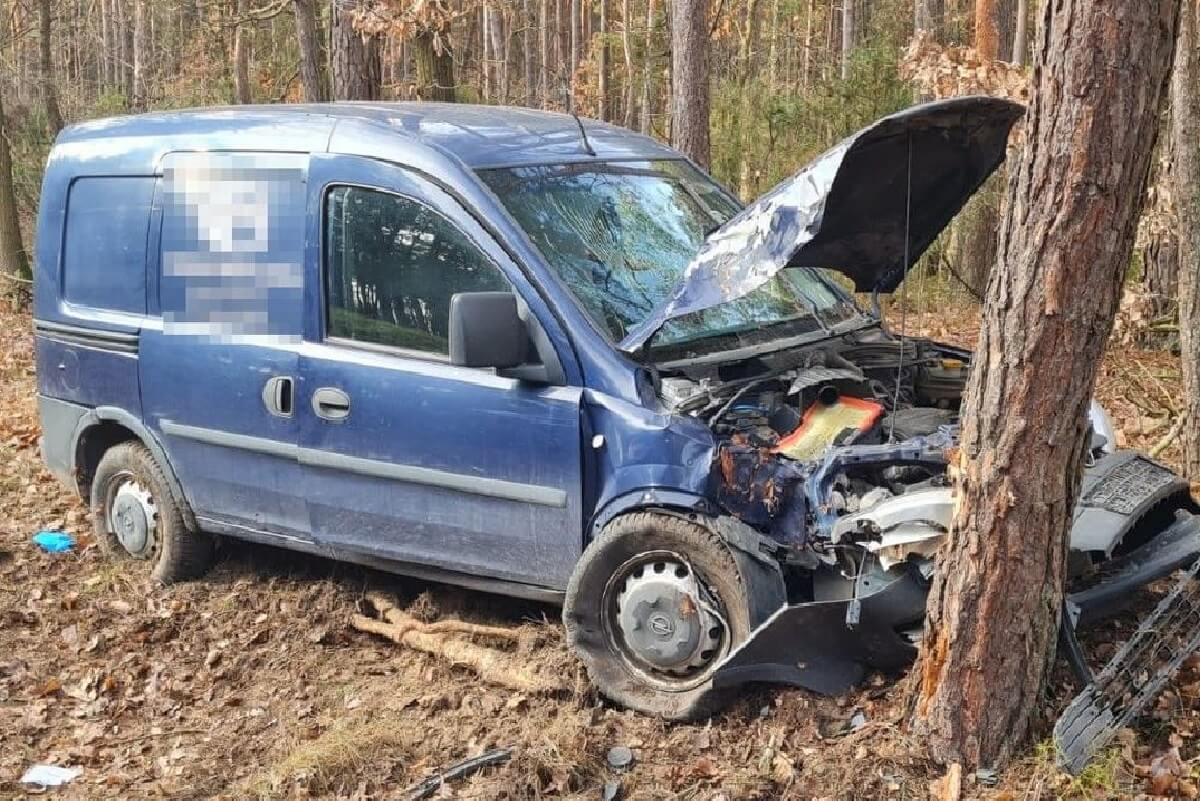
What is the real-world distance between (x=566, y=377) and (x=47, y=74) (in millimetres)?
16470

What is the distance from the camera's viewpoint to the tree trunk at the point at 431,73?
41.7 feet

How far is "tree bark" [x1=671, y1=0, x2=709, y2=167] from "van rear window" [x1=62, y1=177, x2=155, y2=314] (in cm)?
484

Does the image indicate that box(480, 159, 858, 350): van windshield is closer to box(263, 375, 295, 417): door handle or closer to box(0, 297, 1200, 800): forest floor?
box(263, 375, 295, 417): door handle

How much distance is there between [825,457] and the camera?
4.25 metres

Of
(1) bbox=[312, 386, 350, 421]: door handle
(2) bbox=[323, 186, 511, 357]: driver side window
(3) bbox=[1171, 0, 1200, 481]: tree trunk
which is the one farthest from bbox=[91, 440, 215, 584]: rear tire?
(3) bbox=[1171, 0, 1200, 481]: tree trunk

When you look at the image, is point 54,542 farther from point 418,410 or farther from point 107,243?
point 418,410

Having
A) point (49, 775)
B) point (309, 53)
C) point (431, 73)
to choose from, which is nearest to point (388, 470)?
point (49, 775)

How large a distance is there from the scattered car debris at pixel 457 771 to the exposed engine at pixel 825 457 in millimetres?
1166

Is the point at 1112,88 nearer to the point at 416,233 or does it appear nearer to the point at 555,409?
the point at 555,409

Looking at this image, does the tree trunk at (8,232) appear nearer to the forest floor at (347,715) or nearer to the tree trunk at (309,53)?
the tree trunk at (309,53)

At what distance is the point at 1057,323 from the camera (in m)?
3.45

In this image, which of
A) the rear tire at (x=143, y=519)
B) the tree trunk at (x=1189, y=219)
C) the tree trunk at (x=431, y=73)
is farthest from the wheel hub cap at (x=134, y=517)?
the tree trunk at (x=431, y=73)

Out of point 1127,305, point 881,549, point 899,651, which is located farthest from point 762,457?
point 1127,305

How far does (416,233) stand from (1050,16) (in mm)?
2562
